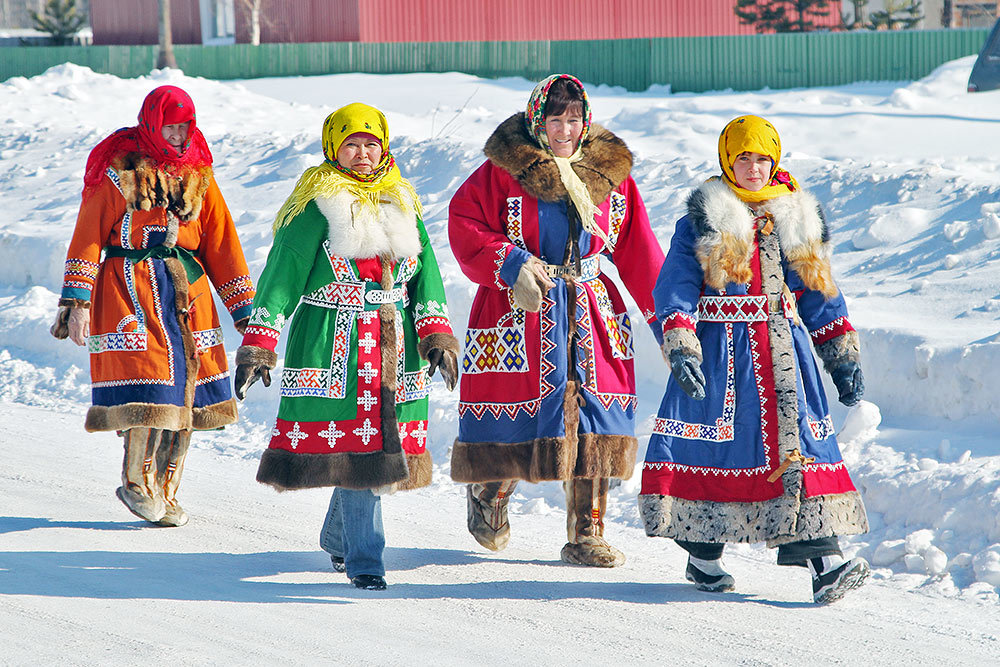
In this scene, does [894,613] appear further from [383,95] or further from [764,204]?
[383,95]

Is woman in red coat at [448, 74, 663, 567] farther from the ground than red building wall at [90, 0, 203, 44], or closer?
closer

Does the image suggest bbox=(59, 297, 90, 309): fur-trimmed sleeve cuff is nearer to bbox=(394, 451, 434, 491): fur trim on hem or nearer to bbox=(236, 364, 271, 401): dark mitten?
bbox=(236, 364, 271, 401): dark mitten

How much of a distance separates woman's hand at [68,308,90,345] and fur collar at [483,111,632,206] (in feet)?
6.03

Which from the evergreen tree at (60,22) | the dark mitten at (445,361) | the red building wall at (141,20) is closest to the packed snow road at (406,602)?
the dark mitten at (445,361)

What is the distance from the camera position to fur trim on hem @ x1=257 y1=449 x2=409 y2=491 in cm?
463

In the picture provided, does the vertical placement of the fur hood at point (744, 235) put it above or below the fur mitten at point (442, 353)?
above

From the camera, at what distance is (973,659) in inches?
151

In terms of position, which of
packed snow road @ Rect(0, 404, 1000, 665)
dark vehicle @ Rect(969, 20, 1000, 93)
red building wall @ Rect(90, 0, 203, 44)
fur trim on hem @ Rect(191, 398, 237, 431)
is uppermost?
red building wall @ Rect(90, 0, 203, 44)

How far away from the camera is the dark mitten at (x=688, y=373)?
14.2ft

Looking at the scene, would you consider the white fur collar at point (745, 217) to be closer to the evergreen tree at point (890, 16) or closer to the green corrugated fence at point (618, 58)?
the green corrugated fence at point (618, 58)

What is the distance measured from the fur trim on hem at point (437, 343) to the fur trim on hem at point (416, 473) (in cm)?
36

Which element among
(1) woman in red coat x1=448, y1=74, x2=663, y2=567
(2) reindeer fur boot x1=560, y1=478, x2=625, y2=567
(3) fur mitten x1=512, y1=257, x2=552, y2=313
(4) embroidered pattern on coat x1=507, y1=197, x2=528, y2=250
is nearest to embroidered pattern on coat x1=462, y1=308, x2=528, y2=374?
(1) woman in red coat x1=448, y1=74, x2=663, y2=567

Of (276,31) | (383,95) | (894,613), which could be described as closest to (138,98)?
(383,95)

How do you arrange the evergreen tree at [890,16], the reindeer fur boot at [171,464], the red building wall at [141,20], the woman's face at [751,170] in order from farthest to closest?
the red building wall at [141,20] → the evergreen tree at [890,16] → the reindeer fur boot at [171,464] → the woman's face at [751,170]
